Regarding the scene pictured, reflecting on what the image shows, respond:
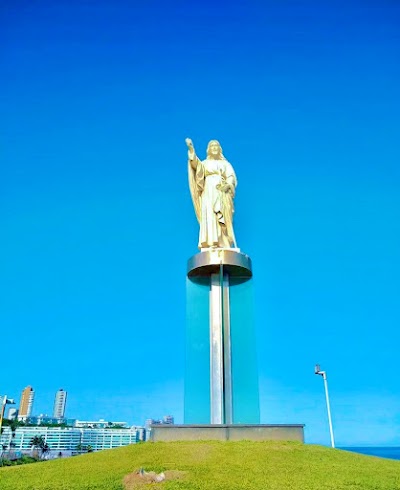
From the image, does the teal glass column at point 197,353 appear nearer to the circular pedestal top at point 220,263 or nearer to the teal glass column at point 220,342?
the teal glass column at point 220,342

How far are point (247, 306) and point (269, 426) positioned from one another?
294 cm

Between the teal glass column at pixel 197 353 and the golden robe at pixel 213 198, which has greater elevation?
the golden robe at pixel 213 198

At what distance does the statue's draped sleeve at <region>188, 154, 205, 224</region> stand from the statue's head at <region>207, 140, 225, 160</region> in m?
0.61

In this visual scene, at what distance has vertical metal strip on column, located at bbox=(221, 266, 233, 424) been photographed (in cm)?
874

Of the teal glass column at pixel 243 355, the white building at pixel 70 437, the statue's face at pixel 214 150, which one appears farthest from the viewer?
the white building at pixel 70 437

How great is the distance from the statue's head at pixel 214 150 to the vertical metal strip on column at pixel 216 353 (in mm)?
3320

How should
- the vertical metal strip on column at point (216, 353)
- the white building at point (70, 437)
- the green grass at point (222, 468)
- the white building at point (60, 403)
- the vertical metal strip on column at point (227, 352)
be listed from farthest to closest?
the white building at point (60, 403)
the white building at point (70, 437)
the vertical metal strip on column at point (227, 352)
the vertical metal strip on column at point (216, 353)
the green grass at point (222, 468)

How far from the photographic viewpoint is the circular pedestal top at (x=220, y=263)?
9.57 meters

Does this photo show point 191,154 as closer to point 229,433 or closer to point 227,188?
point 227,188

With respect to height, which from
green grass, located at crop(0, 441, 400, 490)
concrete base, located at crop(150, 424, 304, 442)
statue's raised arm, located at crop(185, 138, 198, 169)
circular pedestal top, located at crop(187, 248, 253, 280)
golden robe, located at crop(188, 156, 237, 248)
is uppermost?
statue's raised arm, located at crop(185, 138, 198, 169)

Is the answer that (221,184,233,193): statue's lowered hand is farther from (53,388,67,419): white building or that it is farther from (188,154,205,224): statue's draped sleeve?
(53,388,67,419): white building

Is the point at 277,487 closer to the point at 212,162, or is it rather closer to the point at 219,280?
the point at 219,280

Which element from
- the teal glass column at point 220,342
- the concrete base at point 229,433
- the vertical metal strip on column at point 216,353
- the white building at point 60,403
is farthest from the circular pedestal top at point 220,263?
the white building at point 60,403

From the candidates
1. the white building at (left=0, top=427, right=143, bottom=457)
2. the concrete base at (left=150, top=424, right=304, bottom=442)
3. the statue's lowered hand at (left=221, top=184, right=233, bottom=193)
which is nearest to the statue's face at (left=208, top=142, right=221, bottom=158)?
the statue's lowered hand at (left=221, top=184, right=233, bottom=193)
